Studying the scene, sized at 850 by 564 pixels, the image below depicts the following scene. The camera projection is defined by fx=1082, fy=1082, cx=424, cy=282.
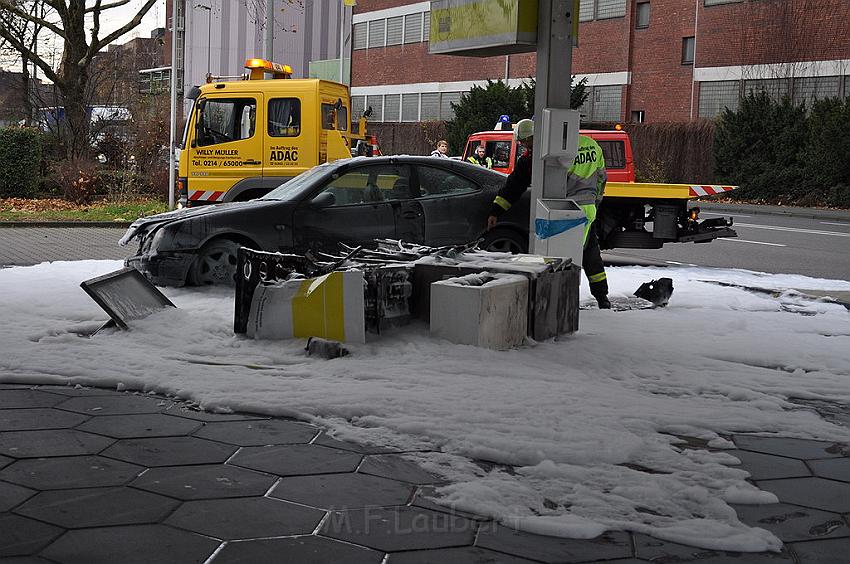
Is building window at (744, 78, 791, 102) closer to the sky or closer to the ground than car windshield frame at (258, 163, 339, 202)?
closer to the sky

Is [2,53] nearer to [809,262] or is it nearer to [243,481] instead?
[809,262]

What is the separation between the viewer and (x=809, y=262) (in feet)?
50.9

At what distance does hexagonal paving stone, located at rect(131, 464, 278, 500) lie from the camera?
4312 mm

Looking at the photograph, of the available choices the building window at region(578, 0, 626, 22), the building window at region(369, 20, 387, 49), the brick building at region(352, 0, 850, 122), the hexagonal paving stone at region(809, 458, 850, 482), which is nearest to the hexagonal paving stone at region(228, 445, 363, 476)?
the hexagonal paving stone at region(809, 458, 850, 482)

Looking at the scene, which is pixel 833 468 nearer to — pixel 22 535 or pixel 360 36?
pixel 22 535

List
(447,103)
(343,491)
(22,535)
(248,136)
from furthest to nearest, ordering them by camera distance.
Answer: (447,103)
(248,136)
(343,491)
(22,535)

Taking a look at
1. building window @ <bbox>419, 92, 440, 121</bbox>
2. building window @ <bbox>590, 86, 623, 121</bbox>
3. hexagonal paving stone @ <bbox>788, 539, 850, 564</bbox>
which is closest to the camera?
hexagonal paving stone @ <bbox>788, 539, 850, 564</bbox>

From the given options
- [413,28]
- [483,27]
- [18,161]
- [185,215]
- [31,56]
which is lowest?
[185,215]

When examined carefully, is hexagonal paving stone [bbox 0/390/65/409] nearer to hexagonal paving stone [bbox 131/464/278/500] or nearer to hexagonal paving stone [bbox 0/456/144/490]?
hexagonal paving stone [bbox 0/456/144/490]

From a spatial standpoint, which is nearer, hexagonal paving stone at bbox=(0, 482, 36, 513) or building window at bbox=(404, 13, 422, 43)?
hexagonal paving stone at bbox=(0, 482, 36, 513)

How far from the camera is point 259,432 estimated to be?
5.25m

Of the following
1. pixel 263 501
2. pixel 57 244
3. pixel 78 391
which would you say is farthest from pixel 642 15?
pixel 263 501

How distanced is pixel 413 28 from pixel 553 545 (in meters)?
51.6

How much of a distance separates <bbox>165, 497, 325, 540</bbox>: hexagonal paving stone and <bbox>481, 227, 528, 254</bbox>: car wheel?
755 cm
